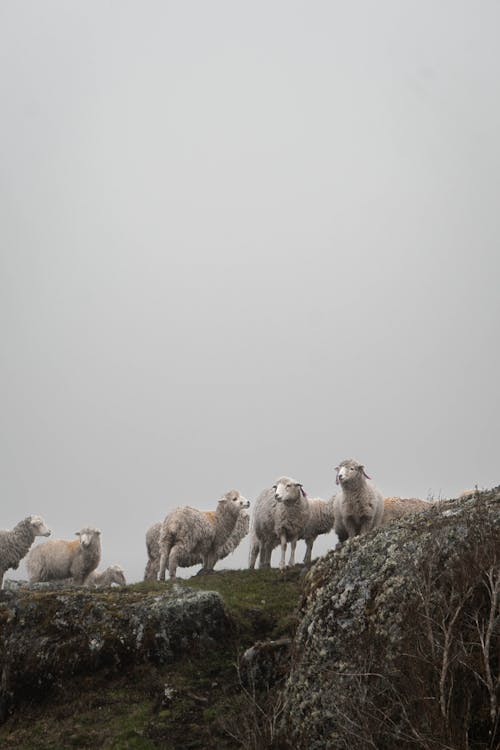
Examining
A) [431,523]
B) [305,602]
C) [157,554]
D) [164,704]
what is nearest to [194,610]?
[164,704]

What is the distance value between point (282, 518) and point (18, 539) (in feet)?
37.8

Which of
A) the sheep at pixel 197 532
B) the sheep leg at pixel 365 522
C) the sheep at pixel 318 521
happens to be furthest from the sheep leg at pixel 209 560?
the sheep leg at pixel 365 522

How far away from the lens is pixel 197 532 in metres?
23.1

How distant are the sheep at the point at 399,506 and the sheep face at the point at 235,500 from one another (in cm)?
509

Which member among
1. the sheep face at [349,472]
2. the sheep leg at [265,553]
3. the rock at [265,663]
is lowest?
the rock at [265,663]

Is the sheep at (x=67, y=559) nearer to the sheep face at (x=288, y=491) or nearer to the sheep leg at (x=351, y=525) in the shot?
the sheep face at (x=288, y=491)

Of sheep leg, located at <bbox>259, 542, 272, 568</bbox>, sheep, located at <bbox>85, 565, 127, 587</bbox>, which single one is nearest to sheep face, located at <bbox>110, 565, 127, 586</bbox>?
sheep, located at <bbox>85, 565, 127, 587</bbox>

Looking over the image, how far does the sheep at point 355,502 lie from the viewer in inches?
770

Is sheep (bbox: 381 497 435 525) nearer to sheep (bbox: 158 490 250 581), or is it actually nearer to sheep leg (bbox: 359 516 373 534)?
sheep leg (bbox: 359 516 373 534)

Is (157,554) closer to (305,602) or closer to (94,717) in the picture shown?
(94,717)

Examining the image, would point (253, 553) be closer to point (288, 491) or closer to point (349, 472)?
point (288, 491)

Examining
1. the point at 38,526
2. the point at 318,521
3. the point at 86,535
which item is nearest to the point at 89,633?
the point at 318,521

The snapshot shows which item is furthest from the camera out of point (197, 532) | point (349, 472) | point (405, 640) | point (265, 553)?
point (265, 553)

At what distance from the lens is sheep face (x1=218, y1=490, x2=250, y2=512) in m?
24.0
